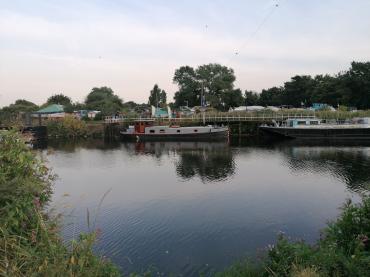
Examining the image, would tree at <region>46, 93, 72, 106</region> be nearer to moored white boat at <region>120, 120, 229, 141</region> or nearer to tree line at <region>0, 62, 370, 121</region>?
tree line at <region>0, 62, 370, 121</region>

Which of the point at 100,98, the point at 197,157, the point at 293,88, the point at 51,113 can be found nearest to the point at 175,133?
the point at 197,157

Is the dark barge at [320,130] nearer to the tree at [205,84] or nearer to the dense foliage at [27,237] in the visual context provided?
the tree at [205,84]

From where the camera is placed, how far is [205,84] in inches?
3713

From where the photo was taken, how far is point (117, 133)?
68.2m

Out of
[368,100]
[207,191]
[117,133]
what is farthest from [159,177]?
[368,100]

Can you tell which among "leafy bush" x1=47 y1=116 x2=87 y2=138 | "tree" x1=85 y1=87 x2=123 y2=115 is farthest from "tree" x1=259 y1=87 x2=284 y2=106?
"leafy bush" x1=47 y1=116 x2=87 y2=138

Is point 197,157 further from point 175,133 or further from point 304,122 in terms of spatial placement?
point 304,122

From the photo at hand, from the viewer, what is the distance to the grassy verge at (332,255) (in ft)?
24.8

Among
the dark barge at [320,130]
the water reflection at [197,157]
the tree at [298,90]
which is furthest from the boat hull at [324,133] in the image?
the tree at [298,90]

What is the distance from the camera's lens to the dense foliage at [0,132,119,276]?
5734 mm

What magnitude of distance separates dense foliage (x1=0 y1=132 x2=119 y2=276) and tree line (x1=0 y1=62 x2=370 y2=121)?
74965 millimetres

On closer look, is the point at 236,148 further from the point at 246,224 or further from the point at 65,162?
the point at 246,224

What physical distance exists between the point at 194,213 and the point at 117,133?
2035 inches

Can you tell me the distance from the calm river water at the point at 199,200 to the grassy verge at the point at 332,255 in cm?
344
